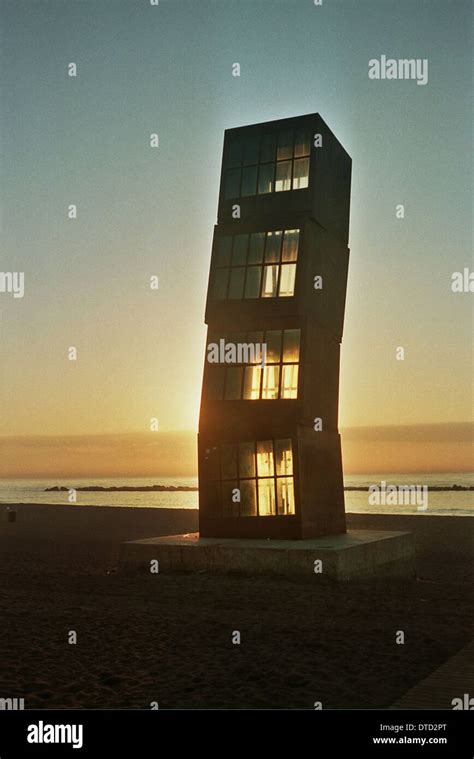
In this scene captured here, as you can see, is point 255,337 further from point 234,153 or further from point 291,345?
point 234,153

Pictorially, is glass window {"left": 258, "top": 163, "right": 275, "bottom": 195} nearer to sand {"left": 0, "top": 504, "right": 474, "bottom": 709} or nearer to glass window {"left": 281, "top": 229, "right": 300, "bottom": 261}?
glass window {"left": 281, "top": 229, "right": 300, "bottom": 261}

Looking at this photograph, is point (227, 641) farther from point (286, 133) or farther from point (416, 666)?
point (286, 133)

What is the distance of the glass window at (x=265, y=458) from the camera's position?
2242 cm

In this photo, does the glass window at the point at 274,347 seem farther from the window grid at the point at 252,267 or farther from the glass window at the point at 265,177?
the glass window at the point at 265,177

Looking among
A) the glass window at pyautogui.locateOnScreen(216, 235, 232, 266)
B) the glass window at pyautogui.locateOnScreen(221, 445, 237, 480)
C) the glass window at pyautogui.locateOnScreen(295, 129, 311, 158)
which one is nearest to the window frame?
the glass window at pyautogui.locateOnScreen(221, 445, 237, 480)

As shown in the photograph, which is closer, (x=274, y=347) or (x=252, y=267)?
(x=274, y=347)

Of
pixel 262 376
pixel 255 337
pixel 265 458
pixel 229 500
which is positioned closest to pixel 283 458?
pixel 265 458

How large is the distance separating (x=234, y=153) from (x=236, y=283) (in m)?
4.05

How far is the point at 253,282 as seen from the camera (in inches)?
916

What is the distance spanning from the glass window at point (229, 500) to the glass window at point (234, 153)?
946 cm

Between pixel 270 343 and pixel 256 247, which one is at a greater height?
pixel 256 247

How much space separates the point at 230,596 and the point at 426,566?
10.7 meters

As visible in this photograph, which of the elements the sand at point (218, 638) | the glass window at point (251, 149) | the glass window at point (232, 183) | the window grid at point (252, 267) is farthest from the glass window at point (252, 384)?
the glass window at point (251, 149)

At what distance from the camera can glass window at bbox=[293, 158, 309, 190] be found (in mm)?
23344
